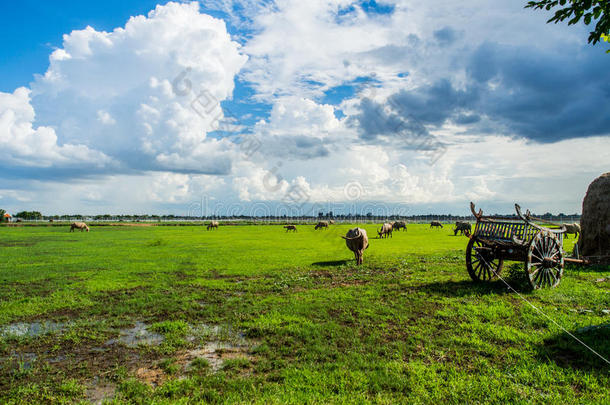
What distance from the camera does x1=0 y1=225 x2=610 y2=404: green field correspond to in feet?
17.8

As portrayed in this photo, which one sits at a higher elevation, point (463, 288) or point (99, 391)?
point (463, 288)

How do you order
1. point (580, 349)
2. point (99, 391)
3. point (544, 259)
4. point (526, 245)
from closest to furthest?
1. point (99, 391)
2. point (580, 349)
3. point (526, 245)
4. point (544, 259)

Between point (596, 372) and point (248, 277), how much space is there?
1239cm

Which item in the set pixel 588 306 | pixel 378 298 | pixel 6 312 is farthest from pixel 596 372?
pixel 6 312

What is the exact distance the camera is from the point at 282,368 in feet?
20.3

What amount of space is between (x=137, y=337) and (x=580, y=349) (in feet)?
31.5

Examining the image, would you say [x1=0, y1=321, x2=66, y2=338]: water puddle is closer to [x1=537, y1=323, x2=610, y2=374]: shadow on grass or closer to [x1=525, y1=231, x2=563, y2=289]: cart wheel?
[x1=537, y1=323, x2=610, y2=374]: shadow on grass

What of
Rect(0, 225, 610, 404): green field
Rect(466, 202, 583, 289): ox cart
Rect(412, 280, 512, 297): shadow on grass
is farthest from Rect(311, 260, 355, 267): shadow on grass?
Rect(466, 202, 583, 289): ox cart

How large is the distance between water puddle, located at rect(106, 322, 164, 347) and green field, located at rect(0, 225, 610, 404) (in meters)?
0.05

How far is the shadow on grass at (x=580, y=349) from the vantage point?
6.18 m

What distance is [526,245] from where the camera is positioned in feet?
35.8

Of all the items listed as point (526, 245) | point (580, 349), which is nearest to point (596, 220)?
point (526, 245)

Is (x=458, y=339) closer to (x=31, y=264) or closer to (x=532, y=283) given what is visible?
(x=532, y=283)

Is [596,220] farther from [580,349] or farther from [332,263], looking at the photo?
[580,349]
